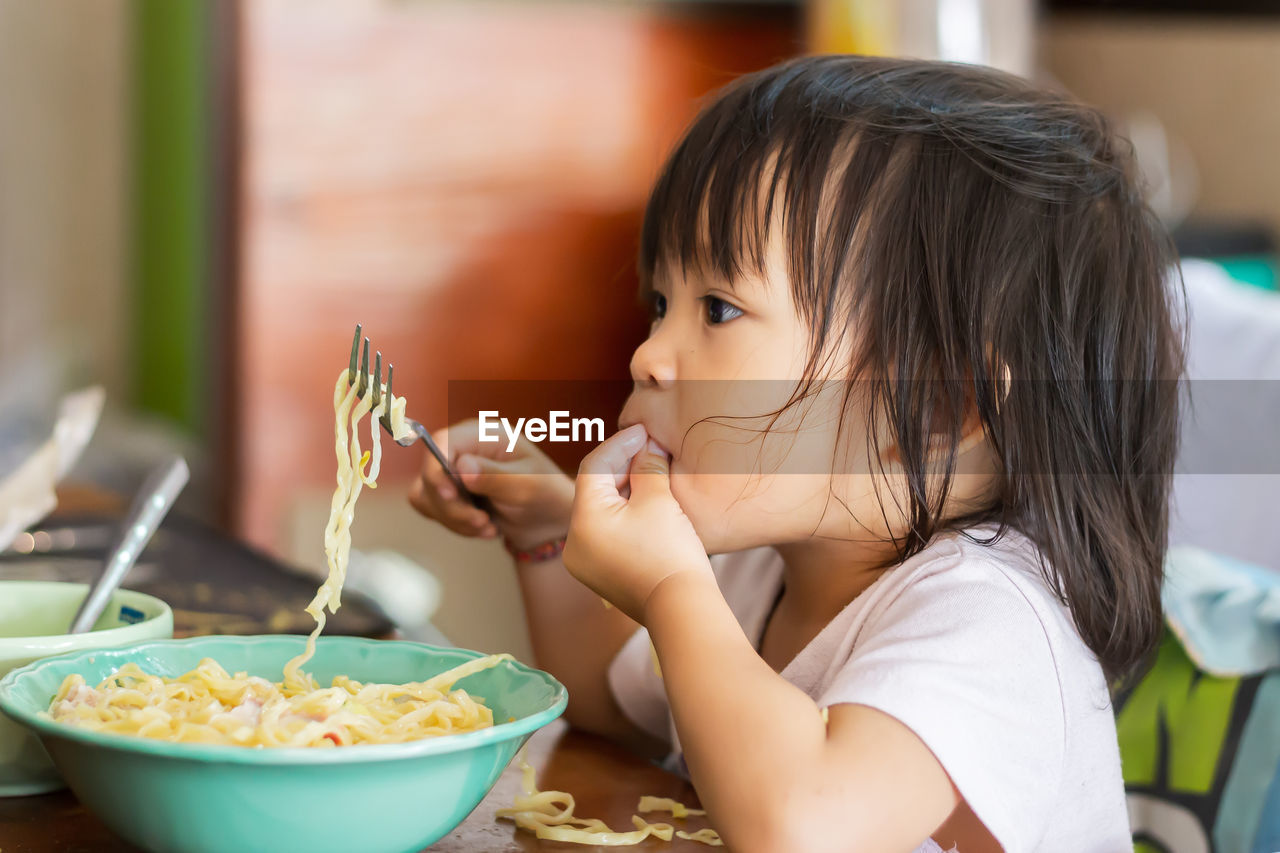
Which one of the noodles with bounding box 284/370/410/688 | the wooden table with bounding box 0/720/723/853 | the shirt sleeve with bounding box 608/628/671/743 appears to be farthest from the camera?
the shirt sleeve with bounding box 608/628/671/743

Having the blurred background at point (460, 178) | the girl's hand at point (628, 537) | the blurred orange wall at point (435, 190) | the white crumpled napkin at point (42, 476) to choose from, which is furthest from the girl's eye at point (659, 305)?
the blurred orange wall at point (435, 190)

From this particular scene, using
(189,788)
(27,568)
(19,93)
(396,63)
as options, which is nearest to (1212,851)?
(189,788)

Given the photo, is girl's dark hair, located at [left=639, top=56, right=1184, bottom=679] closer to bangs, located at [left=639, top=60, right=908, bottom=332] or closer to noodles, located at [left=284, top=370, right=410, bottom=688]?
bangs, located at [left=639, top=60, right=908, bottom=332]

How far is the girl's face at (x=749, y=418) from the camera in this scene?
2.70 ft

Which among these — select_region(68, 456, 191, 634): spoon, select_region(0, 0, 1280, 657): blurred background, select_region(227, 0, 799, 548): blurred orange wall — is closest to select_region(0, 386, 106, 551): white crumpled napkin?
select_region(68, 456, 191, 634): spoon

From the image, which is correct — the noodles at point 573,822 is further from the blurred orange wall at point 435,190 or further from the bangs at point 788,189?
the blurred orange wall at point 435,190

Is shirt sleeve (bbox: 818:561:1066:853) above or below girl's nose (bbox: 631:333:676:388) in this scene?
below

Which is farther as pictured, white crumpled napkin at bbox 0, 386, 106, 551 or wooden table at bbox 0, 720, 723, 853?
white crumpled napkin at bbox 0, 386, 106, 551

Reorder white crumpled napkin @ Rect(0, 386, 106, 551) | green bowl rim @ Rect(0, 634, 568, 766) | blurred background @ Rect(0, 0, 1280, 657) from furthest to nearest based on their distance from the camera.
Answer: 1. blurred background @ Rect(0, 0, 1280, 657)
2. white crumpled napkin @ Rect(0, 386, 106, 551)
3. green bowl rim @ Rect(0, 634, 568, 766)

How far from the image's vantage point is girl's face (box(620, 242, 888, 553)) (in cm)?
82

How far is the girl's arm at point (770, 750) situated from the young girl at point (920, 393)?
0.9 inches

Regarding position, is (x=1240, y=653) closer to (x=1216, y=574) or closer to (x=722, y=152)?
(x=1216, y=574)

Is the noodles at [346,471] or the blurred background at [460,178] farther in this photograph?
the blurred background at [460,178]

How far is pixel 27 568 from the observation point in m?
1.10
